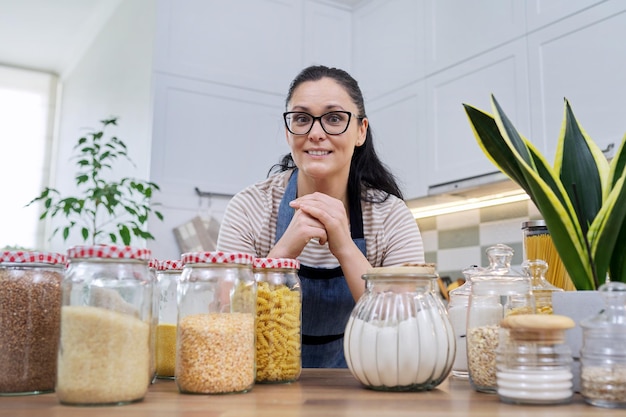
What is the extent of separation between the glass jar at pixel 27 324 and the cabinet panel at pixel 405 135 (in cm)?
222

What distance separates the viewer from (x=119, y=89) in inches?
140

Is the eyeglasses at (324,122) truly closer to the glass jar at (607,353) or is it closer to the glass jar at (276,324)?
the glass jar at (276,324)

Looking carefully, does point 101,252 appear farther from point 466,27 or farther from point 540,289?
point 466,27

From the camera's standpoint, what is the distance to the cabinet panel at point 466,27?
255cm

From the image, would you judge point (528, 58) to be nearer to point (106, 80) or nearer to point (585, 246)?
point (585, 246)

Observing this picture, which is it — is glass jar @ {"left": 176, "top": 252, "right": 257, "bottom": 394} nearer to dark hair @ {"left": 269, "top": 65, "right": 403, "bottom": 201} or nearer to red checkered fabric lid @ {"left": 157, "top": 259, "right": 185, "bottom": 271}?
red checkered fabric lid @ {"left": 157, "top": 259, "right": 185, "bottom": 271}

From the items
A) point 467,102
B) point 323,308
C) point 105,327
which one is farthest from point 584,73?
point 105,327

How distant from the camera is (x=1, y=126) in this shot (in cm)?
531

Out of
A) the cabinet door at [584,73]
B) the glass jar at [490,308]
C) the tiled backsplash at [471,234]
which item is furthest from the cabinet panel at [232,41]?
the glass jar at [490,308]

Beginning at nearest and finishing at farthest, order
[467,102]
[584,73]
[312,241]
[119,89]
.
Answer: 1. [312,241]
2. [584,73]
3. [467,102]
4. [119,89]

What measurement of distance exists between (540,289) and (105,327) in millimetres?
535

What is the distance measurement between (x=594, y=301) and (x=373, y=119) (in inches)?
101

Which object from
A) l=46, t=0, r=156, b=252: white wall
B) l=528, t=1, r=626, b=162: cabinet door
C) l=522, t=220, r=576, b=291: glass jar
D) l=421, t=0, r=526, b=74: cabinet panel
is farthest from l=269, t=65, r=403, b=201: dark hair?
l=46, t=0, r=156, b=252: white wall

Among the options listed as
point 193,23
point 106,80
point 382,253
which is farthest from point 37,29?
point 382,253
